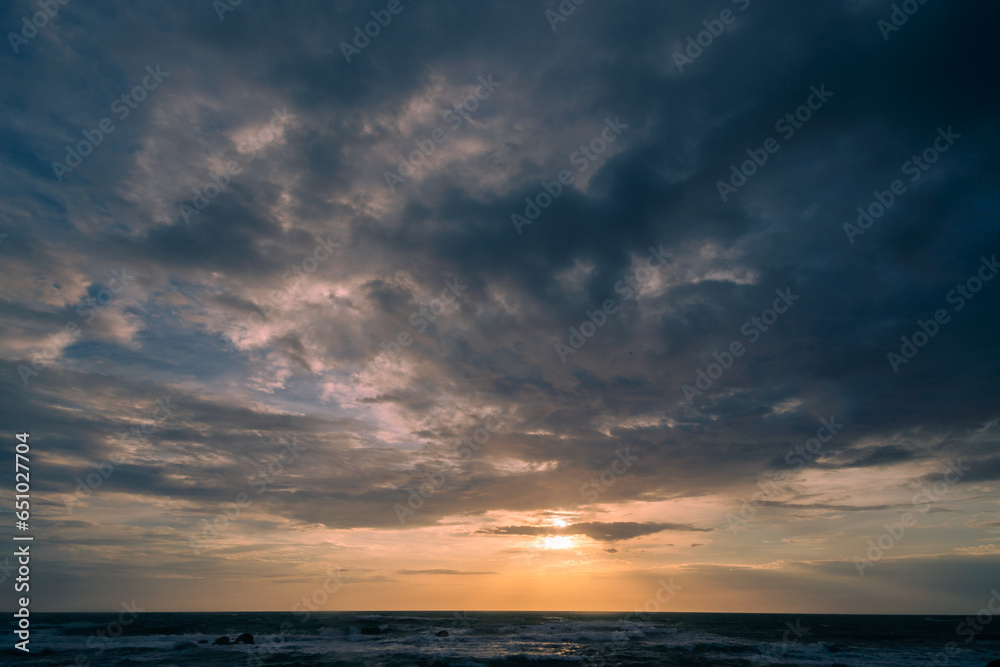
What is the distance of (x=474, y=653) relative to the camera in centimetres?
4247

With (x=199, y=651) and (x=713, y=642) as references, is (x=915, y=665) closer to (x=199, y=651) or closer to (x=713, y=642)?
(x=713, y=642)

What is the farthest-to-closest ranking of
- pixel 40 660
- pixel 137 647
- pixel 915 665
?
pixel 137 647
pixel 915 665
pixel 40 660

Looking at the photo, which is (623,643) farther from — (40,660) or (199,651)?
(40,660)

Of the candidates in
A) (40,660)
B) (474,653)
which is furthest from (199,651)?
(474,653)

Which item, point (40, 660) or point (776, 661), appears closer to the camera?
point (40, 660)

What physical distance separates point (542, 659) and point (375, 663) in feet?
45.9

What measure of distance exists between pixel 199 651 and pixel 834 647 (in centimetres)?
6204

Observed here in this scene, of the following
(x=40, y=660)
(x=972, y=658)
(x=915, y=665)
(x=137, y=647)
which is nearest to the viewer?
(x=40, y=660)

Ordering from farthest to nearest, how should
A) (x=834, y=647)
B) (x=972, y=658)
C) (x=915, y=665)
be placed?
(x=834, y=647), (x=972, y=658), (x=915, y=665)

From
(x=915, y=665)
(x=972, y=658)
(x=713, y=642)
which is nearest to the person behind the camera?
(x=915, y=665)

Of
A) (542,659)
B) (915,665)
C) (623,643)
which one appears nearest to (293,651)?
(542,659)

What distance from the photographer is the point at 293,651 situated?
42531 millimetres

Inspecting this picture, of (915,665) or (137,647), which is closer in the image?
(915,665)

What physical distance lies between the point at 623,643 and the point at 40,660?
171 ft
